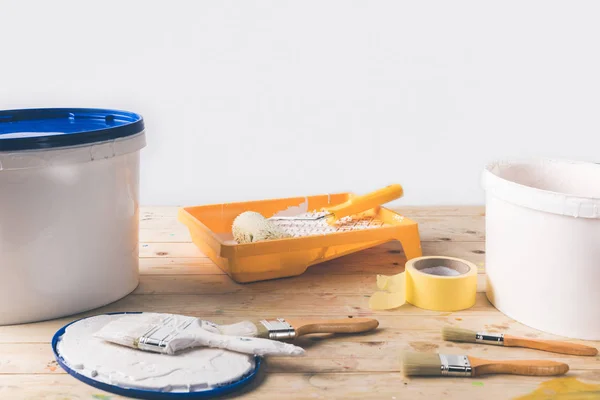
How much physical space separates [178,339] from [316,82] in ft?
3.45

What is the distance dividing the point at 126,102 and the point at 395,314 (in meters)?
1.04

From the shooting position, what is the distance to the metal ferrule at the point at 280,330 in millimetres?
799

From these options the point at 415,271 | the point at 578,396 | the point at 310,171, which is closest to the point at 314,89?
the point at 310,171

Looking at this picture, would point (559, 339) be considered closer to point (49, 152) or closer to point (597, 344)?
point (597, 344)

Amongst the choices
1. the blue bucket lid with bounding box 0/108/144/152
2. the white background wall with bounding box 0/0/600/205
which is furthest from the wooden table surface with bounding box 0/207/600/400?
the white background wall with bounding box 0/0/600/205

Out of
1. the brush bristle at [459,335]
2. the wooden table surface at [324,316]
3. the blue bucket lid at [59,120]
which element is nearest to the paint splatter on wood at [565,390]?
the wooden table surface at [324,316]

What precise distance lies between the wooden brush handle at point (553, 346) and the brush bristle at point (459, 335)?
4 cm

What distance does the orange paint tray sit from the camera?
98cm

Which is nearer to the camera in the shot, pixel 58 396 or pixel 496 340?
pixel 58 396

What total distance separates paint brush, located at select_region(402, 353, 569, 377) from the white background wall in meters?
1.04

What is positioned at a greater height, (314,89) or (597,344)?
(314,89)

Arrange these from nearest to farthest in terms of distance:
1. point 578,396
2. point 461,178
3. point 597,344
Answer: point 578,396, point 597,344, point 461,178

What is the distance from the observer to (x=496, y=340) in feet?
2.62

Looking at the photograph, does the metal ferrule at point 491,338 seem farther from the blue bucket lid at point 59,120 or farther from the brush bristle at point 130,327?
the blue bucket lid at point 59,120
